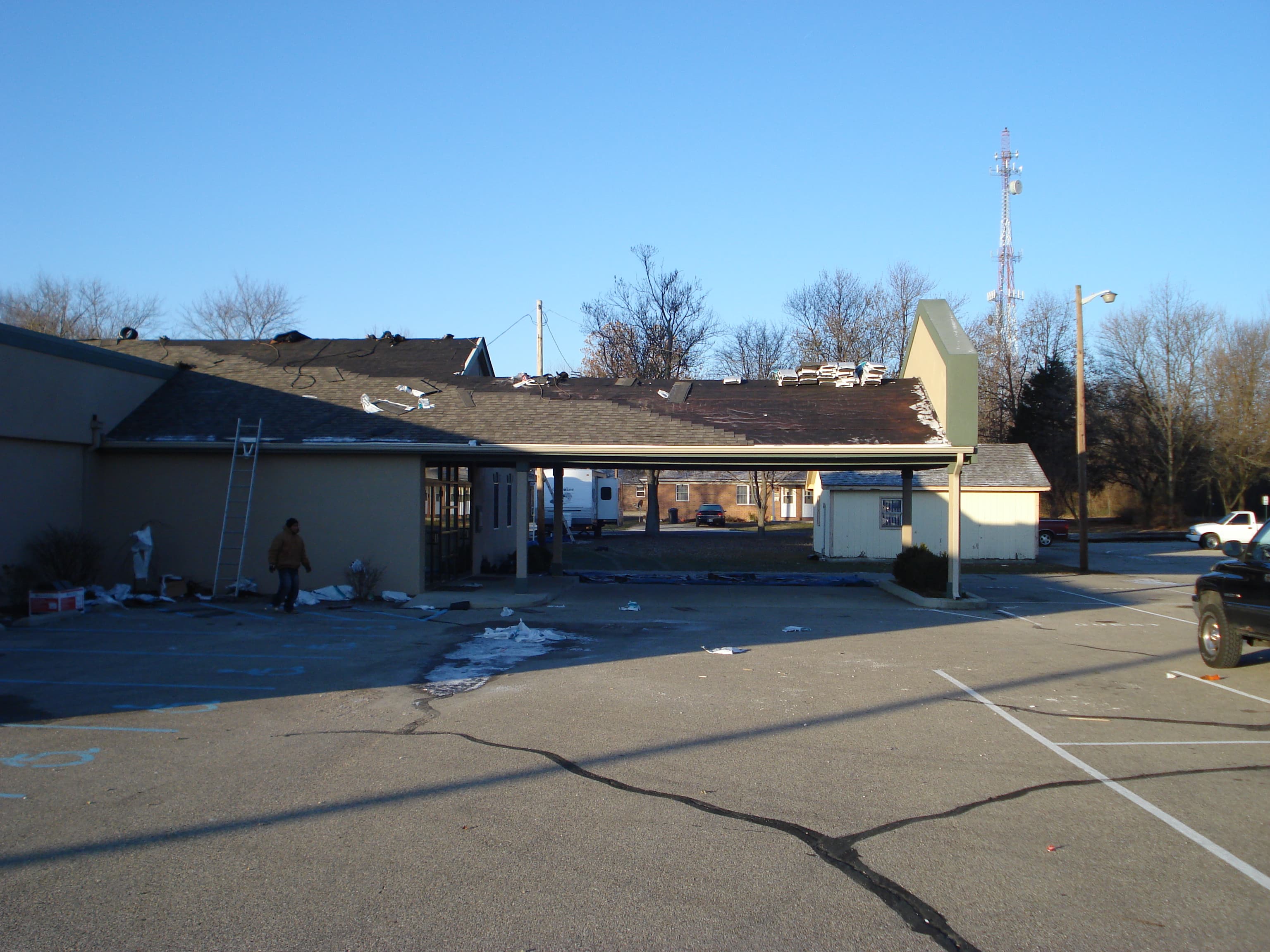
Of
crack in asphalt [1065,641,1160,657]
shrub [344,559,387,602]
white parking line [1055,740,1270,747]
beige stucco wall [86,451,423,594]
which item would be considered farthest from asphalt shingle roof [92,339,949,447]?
white parking line [1055,740,1270,747]

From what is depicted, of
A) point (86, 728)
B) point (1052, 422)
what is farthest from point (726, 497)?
point (86, 728)

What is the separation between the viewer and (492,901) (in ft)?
14.5

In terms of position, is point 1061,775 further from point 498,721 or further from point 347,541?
point 347,541

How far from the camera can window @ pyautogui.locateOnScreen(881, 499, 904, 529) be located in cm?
3319

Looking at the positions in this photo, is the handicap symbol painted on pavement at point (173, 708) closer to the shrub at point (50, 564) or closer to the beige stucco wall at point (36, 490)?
the shrub at point (50, 564)

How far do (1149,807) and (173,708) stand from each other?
8315 mm

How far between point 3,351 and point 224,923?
1464 cm

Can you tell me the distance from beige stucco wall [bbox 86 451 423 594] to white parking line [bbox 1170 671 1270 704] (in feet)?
43.1

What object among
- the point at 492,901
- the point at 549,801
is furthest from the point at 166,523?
the point at 492,901

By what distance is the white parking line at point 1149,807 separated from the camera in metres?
4.91

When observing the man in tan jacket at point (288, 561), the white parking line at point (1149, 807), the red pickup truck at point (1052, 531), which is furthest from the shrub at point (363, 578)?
the red pickup truck at point (1052, 531)

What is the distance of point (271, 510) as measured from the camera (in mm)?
18141

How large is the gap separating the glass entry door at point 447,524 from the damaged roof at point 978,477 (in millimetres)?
15094

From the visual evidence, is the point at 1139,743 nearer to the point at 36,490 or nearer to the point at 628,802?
the point at 628,802
